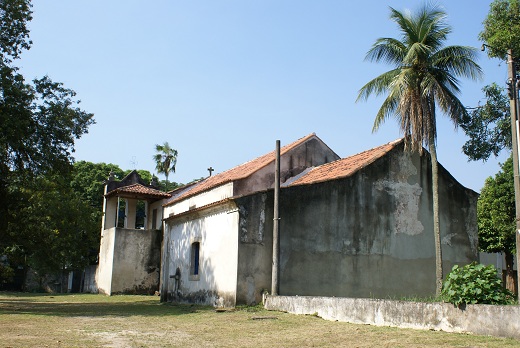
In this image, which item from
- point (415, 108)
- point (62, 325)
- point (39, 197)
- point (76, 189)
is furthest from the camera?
point (76, 189)

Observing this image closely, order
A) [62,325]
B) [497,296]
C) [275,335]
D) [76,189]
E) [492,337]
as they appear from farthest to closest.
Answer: [76,189]
[62,325]
[275,335]
[497,296]
[492,337]

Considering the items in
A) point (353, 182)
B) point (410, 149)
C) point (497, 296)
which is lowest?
point (497, 296)

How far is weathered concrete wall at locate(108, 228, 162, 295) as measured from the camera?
104 feet


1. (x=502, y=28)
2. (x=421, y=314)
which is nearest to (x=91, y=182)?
(x=502, y=28)

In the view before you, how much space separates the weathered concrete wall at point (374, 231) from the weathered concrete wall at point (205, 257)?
176 centimetres

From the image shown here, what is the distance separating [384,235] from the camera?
20359 millimetres

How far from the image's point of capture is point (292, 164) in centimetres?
2409

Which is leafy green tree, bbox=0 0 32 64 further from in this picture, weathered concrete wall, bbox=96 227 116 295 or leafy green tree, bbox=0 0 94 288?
weathered concrete wall, bbox=96 227 116 295

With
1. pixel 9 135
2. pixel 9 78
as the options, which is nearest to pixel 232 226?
pixel 9 135

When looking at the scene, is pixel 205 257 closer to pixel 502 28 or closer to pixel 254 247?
pixel 254 247

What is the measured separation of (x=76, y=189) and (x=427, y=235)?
35959 millimetres

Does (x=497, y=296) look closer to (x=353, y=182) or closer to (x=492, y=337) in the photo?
(x=492, y=337)

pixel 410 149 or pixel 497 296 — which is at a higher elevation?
pixel 410 149

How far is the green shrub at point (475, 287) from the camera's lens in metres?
9.88
